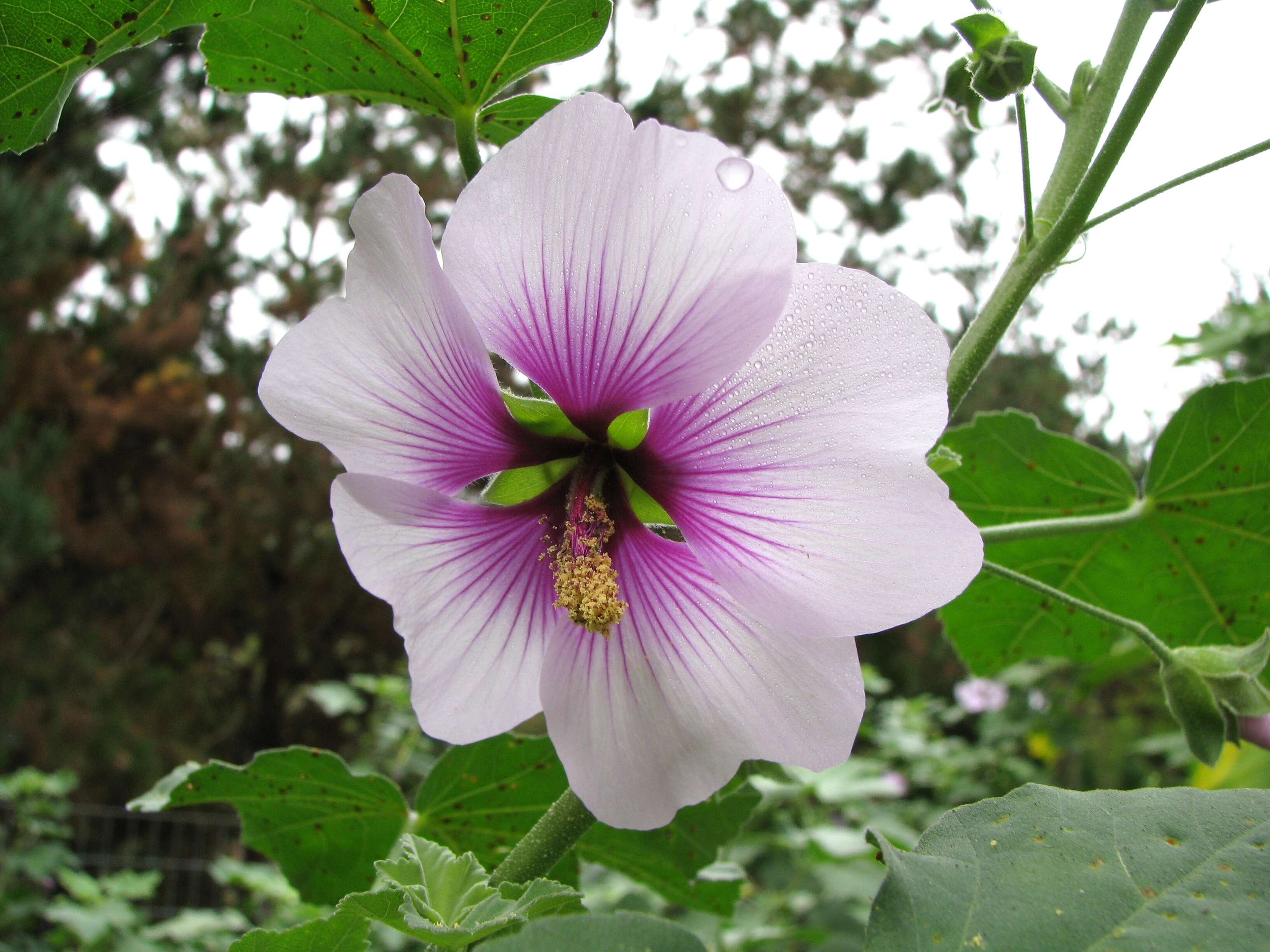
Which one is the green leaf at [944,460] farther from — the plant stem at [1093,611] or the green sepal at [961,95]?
the green sepal at [961,95]

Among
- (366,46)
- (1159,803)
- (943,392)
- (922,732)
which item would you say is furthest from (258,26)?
(922,732)

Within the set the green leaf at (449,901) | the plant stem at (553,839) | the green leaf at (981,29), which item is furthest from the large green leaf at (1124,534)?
the green leaf at (449,901)

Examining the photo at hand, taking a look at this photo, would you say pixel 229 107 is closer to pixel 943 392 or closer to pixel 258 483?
pixel 258 483

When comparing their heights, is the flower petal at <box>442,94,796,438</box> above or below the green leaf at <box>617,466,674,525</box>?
above

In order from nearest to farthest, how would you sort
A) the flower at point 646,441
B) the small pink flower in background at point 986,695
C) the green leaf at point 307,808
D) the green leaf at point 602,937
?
the green leaf at point 602,937
the flower at point 646,441
the green leaf at point 307,808
the small pink flower in background at point 986,695

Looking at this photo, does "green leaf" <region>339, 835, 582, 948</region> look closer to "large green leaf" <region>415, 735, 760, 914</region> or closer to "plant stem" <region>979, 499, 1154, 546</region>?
"large green leaf" <region>415, 735, 760, 914</region>

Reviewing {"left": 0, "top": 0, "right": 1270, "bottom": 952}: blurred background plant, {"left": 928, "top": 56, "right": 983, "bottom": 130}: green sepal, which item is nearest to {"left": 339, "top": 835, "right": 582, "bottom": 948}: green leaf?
{"left": 928, "top": 56, "right": 983, "bottom": 130}: green sepal
